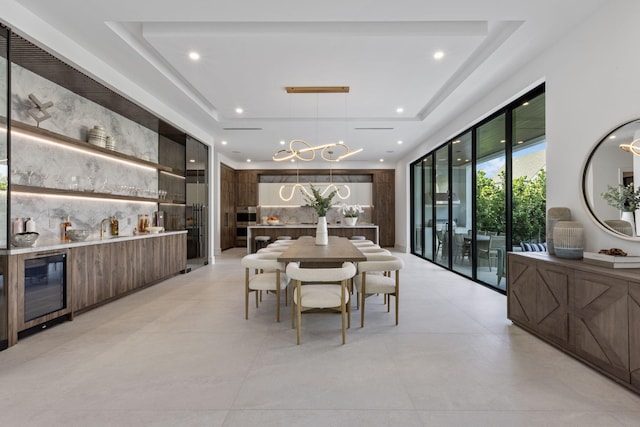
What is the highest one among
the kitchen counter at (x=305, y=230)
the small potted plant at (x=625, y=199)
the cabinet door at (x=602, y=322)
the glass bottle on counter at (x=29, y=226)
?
the small potted plant at (x=625, y=199)

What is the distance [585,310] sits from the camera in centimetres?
245

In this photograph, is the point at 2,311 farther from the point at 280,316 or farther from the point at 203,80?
the point at 203,80

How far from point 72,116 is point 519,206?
20.8 feet

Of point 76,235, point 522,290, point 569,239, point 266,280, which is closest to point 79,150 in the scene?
point 76,235

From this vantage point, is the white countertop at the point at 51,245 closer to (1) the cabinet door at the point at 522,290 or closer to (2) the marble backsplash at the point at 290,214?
(1) the cabinet door at the point at 522,290

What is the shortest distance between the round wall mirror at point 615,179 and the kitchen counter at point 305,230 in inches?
224

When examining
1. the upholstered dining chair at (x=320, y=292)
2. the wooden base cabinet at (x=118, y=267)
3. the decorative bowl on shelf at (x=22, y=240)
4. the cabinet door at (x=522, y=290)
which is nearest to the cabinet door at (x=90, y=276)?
the wooden base cabinet at (x=118, y=267)

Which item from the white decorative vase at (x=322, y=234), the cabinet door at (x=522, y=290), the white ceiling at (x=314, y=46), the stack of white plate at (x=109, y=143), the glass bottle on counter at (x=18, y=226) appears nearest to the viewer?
the white ceiling at (x=314, y=46)

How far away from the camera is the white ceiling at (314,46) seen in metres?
2.95

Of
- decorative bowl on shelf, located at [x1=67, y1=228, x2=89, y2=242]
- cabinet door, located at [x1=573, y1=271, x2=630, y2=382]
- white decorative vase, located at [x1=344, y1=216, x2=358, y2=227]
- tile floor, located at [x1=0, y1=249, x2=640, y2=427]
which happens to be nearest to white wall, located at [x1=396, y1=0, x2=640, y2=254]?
cabinet door, located at [x1=573, y1=271, x2=630, y2=382]

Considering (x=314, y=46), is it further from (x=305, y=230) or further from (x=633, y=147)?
(x=305, y=230)

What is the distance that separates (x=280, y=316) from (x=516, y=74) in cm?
436

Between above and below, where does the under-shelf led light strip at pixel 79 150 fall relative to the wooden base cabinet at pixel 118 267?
above

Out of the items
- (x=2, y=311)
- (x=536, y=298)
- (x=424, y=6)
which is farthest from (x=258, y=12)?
(x=536, y=298)
